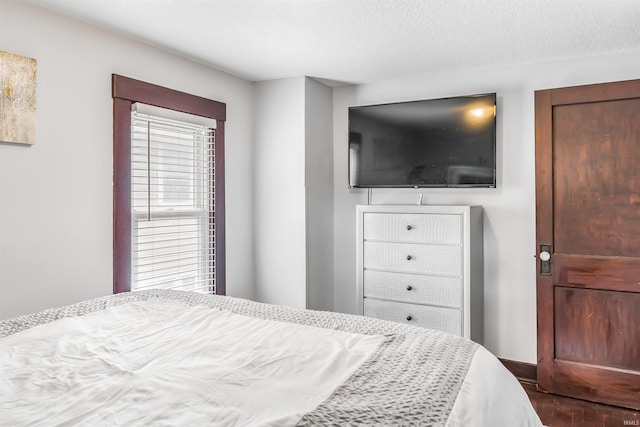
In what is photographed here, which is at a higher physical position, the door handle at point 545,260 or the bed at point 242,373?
the door handle at point 545,260

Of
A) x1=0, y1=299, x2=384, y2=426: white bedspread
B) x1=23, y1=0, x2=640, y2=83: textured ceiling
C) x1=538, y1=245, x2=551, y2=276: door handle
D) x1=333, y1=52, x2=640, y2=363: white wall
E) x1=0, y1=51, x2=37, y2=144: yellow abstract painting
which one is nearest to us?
x1=0, y1=299, x2=384, y2=426: white bedspread

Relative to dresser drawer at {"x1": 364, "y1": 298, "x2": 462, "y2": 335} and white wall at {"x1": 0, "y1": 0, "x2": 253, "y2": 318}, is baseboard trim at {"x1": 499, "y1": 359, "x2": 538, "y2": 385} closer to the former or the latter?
dresser drawer at {"x1": 364, "y1": 298, "x2": 462, "y2": 335}

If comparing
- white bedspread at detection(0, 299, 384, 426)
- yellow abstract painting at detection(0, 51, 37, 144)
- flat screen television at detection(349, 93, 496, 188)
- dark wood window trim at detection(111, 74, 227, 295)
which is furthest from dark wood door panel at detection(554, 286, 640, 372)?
yellow abstract painting at detection(0, 51, 37, 144)

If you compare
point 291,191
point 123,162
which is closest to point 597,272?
point 291,191

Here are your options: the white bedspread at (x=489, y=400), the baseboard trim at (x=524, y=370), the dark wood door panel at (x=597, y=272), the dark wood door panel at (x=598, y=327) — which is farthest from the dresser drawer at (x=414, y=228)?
the white bedspread at (x=489, y=400)

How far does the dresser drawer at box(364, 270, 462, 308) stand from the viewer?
3.07 meters

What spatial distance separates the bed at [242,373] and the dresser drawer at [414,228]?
58.6 inches

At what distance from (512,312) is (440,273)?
0.70 meters

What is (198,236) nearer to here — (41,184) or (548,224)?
(41,184)

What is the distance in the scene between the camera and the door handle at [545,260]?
3002 millimetres

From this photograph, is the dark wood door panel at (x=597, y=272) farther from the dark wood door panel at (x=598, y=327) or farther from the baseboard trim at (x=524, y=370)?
the baseboard trim at (x=524, y=370)

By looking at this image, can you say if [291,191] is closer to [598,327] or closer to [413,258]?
[413,258]

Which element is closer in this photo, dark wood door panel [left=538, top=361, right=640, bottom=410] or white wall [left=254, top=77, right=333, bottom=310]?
dark wood door panel [left=538, top=361, right=640, bottom=410]

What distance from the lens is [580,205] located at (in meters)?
2.92
